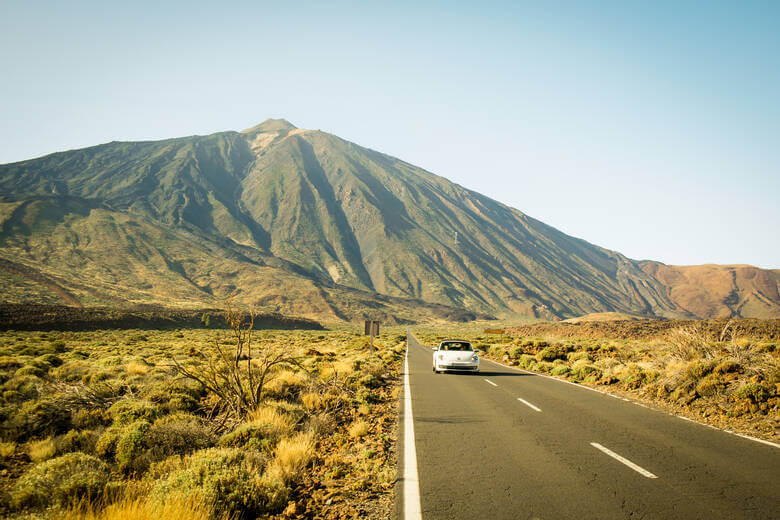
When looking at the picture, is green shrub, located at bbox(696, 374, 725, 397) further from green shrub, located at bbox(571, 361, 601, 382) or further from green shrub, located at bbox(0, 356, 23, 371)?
green shrub, located at bbox(0, 356, 23, 371)

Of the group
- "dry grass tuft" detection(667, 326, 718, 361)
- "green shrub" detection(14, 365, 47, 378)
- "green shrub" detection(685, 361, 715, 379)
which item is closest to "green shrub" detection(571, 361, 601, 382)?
"dry grass tuft" detection(667, 326, 718, 361)

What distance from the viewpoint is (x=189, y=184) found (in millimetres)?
199500

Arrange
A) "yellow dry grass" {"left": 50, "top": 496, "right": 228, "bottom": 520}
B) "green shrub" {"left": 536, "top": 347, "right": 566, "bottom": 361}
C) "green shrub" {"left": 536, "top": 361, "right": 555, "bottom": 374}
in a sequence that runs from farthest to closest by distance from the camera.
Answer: "green shrub" {"left": 536, "top": 347, "right": 566, "bottom": 361}
"green shrub" {"left": 536, "top": 361, "right": 555, "bottom": 374}
"yellow dry grass" {"left": 50, "top": 496, "right": 228, "bottom": 520}

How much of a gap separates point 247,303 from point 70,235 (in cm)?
5112

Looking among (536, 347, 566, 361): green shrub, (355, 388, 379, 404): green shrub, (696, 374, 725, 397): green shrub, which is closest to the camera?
(696, 374, 725, 397): green shrub

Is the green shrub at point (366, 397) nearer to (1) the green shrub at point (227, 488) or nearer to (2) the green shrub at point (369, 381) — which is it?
(2) the green shrub at point (369, 381)

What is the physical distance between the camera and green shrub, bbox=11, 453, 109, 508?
4723 mm

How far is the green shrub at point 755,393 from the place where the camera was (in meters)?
9.68

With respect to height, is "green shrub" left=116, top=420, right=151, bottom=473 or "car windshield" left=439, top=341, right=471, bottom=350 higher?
"car windshield" left=439, top=341, right=471, bottom=350

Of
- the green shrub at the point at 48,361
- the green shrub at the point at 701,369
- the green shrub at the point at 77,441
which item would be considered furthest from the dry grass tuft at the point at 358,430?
the green shrub at the point at 48,361

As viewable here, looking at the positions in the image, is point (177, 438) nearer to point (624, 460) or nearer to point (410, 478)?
point (410, 478)

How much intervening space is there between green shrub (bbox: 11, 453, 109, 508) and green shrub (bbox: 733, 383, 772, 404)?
1235cm

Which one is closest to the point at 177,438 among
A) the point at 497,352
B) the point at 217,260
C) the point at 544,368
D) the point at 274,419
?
the point at 274,419

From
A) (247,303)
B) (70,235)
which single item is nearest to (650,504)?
(247,303)
